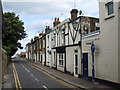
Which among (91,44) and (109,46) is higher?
(91,44)

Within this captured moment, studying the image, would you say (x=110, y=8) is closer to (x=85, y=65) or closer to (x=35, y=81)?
(x=85, y=65)

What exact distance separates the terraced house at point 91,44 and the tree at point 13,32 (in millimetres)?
22111

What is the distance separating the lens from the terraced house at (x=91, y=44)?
40.9ft

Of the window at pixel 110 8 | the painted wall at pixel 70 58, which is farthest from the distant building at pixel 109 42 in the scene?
the painted wall at pixel 70 58

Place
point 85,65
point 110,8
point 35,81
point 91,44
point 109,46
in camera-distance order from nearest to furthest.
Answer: point 109,46, point 110,8, point 91,44, point 35,81, point 85,65

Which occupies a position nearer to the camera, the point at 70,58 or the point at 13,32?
the point at 70,58

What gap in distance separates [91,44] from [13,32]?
34.4 meters

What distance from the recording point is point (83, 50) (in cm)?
1761

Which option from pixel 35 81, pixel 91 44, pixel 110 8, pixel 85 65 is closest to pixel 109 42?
pixel 91 44

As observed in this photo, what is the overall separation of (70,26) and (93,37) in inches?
265

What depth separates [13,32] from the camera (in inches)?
1834

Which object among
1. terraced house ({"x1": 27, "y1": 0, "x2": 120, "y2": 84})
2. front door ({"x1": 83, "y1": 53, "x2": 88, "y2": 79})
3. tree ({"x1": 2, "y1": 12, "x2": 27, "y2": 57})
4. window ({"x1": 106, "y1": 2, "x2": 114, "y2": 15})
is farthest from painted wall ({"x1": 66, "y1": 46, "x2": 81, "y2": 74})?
tree ({"x1": 2, "y1": 12, "x2": 27, "y2": 57})

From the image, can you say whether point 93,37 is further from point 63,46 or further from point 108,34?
point 63,46

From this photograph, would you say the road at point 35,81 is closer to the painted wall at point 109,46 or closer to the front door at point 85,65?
the front door at point 85,65
